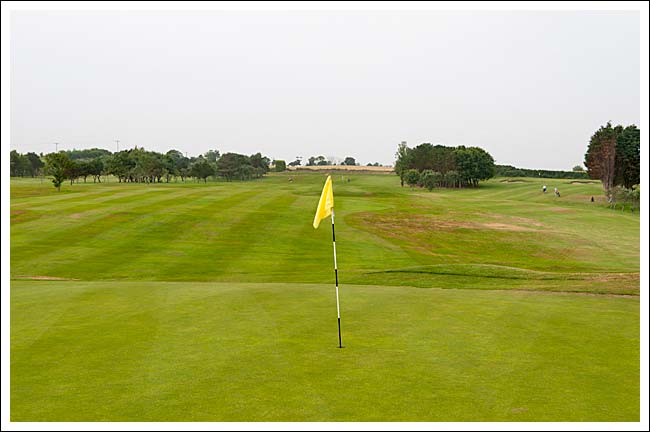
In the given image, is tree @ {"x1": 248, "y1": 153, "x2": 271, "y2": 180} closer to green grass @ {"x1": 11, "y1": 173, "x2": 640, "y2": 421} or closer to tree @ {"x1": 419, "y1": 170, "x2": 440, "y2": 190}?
tree @ {"x1": 419, "y1": 170, "x2": 440, "y2": 190}

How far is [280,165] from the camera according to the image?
183m

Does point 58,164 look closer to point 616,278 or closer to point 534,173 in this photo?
point 616,278

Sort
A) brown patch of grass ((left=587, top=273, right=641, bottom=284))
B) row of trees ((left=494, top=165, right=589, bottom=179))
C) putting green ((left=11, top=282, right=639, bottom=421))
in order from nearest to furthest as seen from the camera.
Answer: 1. putting green ((left=11, top=282, right=639, bottom=421))
2. brown patch of grass ((left=587, top=273, right=641, bottom=284))
3. row of trees ((left=494, top=165, right=589, bottom=179))

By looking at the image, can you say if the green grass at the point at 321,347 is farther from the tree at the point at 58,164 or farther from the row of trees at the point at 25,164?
the row of trees at the point at 25,164

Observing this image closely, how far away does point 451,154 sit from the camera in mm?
124188

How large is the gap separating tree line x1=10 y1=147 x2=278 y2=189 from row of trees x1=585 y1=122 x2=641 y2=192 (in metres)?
72.9

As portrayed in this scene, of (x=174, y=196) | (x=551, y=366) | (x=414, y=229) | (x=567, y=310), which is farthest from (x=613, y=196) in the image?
(x=551, y=366)

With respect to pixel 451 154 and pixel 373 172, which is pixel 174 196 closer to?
pixel 451 154

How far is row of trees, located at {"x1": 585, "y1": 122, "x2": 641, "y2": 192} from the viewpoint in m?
80.2

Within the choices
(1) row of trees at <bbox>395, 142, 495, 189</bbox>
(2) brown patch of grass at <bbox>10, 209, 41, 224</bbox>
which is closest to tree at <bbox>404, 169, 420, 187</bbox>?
(1) row of trees at <bbox>395, 142, 495, 189</bbox>

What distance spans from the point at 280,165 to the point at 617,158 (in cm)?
11605

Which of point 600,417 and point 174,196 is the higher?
point 174,196

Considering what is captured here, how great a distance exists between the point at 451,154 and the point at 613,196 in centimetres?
5199

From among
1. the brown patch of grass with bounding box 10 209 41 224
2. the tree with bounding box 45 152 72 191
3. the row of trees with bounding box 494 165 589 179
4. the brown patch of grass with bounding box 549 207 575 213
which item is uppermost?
the row of trees with bounding box 494 165 589 179
